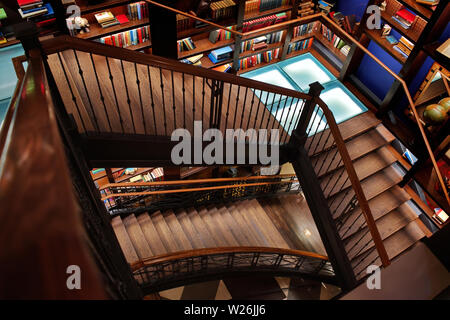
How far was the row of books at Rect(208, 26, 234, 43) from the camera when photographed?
520 centimetres

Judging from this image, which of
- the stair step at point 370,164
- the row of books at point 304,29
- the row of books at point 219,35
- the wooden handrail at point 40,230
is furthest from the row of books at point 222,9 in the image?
the wooden handrail at point 40,230

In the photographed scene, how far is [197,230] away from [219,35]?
300 cm

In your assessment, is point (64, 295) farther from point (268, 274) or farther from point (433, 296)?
point (268, 274)

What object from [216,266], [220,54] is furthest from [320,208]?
[220,54]

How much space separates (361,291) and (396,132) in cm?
454

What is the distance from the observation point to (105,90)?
3.67 metres

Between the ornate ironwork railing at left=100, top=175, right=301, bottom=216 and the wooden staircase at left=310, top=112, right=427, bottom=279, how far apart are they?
1.18 meters

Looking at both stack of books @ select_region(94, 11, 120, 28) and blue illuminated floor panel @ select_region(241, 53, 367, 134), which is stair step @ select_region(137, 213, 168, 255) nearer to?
blue illuminated floor panel @ select_region(241, 53, 367, 134)

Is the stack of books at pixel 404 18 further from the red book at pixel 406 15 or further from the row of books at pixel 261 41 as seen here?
the row of books at pixel 261 41

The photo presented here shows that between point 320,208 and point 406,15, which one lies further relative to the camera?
point 406,15

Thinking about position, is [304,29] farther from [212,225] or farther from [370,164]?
[212,225]

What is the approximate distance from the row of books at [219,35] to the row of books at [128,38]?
1011 mm

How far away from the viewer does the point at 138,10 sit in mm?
4371

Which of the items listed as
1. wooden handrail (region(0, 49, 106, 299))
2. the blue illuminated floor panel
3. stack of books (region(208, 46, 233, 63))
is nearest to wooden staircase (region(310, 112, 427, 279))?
the blue illuminated floor panel
